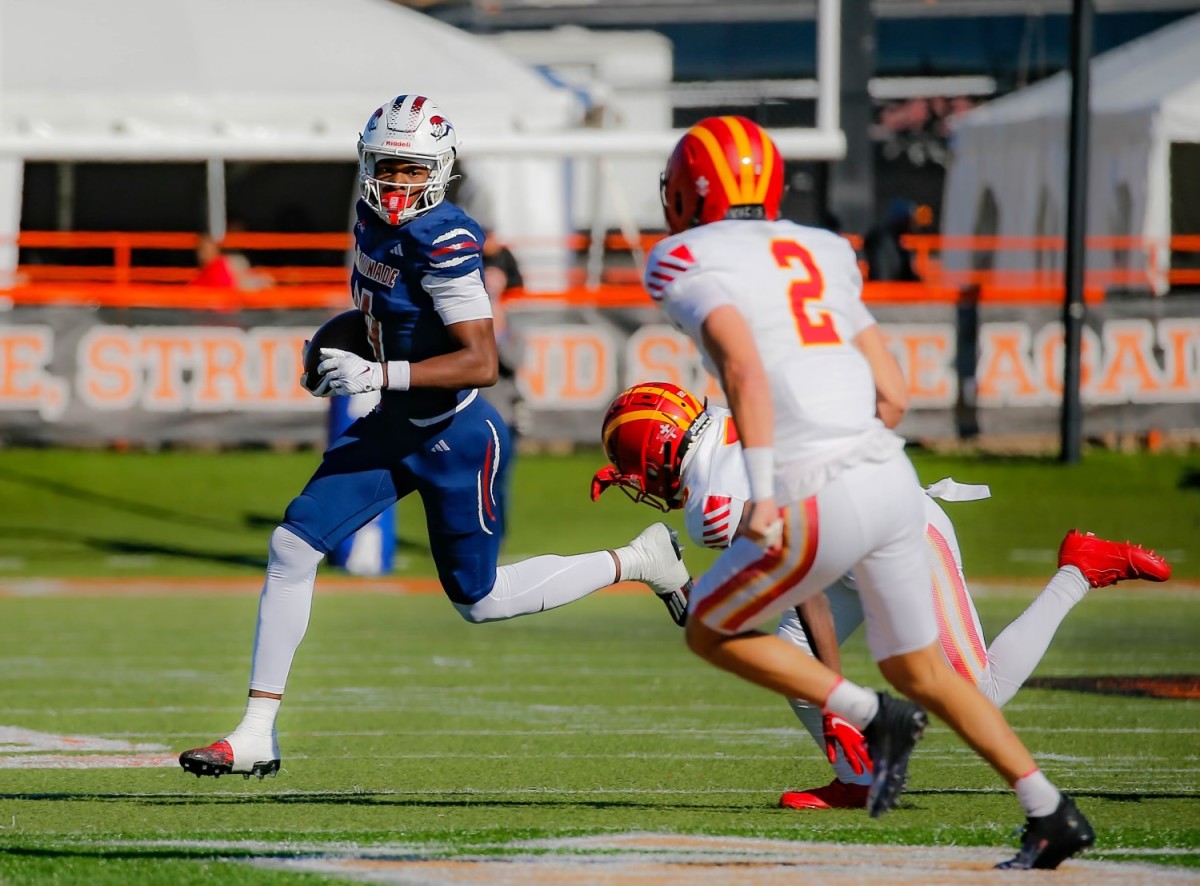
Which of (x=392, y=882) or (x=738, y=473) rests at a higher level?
(x=738, y=473)

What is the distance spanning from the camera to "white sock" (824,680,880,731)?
4.77m

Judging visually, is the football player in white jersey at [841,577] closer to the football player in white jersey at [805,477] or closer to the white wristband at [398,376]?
the white wristband at [398,376]

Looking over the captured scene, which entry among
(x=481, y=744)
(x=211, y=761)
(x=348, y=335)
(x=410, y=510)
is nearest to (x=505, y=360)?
(x=410, y=510)

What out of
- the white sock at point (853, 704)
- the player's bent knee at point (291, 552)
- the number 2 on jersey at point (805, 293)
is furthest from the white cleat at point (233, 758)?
the number 2 on jersey at point (805, 293)

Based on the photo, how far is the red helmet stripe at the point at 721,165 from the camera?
490 cm

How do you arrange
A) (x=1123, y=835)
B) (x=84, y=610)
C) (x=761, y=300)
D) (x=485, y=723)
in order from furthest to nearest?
(x=84, y=610) → (x=485, y=723) → (x=1123, y=835) → (x=761, y=300)

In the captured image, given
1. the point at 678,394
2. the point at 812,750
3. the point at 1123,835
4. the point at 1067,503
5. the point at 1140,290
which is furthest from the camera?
the point at 1140,290

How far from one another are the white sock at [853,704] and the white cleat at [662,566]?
6.63ft

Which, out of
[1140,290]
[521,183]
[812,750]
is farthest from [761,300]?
[521,183]

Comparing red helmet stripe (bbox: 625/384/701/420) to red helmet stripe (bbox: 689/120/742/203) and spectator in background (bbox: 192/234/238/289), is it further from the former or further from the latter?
spectator in background (bbox: 192/234/238/289)

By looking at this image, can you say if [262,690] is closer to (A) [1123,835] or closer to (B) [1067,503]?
(A) [1123,835]

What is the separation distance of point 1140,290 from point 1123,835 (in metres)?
13.7

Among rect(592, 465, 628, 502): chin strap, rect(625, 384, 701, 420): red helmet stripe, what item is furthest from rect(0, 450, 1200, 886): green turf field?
rect(625, 384, 701, 420): red helmet stripe

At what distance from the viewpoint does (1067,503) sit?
54.3 ft
